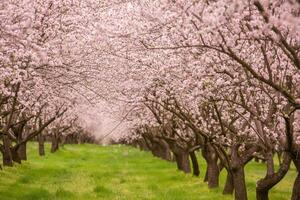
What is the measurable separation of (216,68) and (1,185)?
1455 cm

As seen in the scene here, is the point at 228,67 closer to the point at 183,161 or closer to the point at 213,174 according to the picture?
the point at 213,174

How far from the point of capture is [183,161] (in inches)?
1473

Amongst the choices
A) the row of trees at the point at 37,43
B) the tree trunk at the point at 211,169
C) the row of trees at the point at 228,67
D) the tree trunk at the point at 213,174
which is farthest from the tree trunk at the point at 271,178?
the tree trunk at the point at 213,174

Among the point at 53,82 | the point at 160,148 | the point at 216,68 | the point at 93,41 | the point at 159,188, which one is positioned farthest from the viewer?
the point at 160,148

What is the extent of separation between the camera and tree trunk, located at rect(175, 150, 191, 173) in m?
36.8

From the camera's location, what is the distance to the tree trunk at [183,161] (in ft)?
121

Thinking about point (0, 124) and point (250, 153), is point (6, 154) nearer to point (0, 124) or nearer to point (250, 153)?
point (0, 124)

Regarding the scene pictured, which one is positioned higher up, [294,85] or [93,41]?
[93,41]

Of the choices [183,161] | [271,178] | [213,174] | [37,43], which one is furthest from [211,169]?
[37,43]

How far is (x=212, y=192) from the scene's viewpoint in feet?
84.7

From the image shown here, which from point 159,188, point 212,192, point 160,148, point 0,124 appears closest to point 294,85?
point 212,192

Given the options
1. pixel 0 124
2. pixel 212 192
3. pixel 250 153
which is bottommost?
pixel 212 192

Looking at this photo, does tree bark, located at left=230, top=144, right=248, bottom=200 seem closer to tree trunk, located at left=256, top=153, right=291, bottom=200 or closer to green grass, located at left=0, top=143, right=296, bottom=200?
tree trunk, located at left=256, top=153, right=291, bottom=200

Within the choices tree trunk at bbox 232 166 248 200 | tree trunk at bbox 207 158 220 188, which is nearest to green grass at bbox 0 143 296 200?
tree trunk at bbox 207 158 220 188
